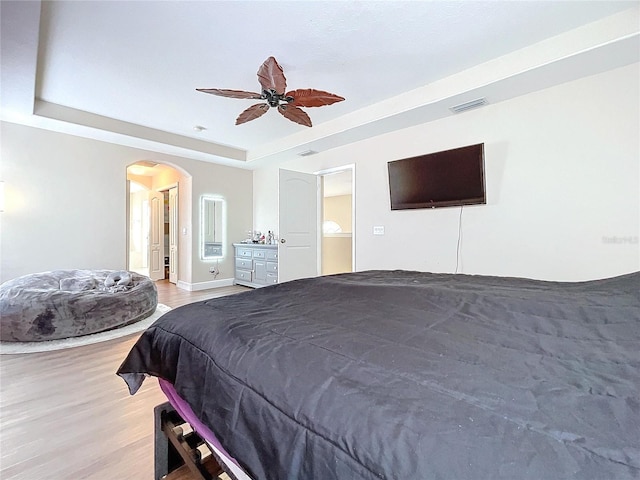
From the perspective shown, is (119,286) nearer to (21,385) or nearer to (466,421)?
(21,385)

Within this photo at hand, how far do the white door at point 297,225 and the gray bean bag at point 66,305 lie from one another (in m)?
1.99

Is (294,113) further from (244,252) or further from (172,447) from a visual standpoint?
(244,252)

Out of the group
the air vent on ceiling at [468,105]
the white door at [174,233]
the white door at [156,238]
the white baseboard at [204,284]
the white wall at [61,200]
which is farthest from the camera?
the white door at [156,238]

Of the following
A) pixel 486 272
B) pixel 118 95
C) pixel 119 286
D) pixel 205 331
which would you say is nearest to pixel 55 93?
pixel 118 95

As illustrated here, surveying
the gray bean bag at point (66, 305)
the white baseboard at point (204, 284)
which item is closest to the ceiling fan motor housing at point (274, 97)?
the gray bean bag at point (66, 305)

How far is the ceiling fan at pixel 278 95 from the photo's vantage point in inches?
92.2

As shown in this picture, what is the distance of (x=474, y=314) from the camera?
43.3 inches

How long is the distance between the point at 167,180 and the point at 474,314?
6950 millimetres

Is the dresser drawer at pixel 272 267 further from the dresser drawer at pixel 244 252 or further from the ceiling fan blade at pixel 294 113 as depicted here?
the ceiling fan blade at pixel 294 113

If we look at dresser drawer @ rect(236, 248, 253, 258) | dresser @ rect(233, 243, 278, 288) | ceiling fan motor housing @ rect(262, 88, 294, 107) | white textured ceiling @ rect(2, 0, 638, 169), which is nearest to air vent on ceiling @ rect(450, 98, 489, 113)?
white textured ceiling @ rect(2, 0, 638, 169)

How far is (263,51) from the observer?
8.60ft

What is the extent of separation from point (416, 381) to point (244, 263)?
5.57 metres

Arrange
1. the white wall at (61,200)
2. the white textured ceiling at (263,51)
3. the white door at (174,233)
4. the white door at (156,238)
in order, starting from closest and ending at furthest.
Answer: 1. the white textured ceiling at (263,51)
2. the white wall at (61,200)
3. the white door at (174,233)
4. the white door at (156,238)

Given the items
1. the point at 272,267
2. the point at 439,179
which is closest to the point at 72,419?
the point at 272,267
